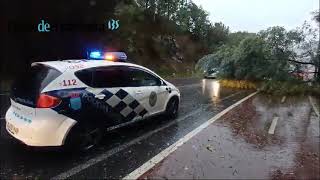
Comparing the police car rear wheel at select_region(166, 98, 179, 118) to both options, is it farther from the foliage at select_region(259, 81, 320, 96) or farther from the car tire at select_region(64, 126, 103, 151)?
the foliage at select_region(259, 81, 320, 96)

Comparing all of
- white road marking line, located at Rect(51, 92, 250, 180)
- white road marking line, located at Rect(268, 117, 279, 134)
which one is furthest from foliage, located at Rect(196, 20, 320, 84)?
white road marking line, located at Rect(51, 92, 250, 180)

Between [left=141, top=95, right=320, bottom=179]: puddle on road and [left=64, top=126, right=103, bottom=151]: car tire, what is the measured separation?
142 centimetres

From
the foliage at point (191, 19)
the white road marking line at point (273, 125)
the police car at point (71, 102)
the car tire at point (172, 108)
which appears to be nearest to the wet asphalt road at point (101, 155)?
the police car at point (71, 102)

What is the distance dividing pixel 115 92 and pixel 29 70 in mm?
1626

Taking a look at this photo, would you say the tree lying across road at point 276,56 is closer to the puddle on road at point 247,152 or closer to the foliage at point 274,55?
the foliage at point 274,55

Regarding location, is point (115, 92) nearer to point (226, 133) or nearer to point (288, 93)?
point (226, 133)

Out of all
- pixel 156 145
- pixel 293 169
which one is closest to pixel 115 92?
pixel 156 145

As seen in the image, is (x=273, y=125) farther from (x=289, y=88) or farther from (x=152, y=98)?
(x=289, y=88)

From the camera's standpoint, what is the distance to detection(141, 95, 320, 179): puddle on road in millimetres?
5633

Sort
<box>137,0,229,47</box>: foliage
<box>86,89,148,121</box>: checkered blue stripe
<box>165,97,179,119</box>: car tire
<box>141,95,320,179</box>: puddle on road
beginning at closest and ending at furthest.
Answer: <box>141,95,320,179</box>: puddle on road < <box>86,89,148,121</box>: checkered blue stripe < <box>165,97,179,119</box>: car tire < <box>137,0,229,47</box>: foliage

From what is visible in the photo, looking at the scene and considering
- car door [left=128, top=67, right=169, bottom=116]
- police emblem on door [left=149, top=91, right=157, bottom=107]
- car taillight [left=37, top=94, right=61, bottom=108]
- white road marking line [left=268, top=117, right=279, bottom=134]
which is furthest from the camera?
white road marking line [left=268, top=117, right=279, bottom=134]

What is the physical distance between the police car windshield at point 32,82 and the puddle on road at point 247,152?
7.52ft

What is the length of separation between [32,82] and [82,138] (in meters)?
1.29

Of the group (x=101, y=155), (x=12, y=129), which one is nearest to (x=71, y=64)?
(x=12, y=129)
